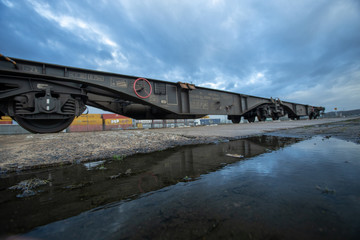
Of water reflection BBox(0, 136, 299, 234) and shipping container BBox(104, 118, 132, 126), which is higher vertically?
shipping container BBox(104, 118, 132, 126)

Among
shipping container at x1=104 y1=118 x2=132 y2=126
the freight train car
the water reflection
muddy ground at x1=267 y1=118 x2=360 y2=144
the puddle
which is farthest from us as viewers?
shipping container at x1=104 y1=118 x2=132 y2=126

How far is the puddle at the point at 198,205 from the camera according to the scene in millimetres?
710

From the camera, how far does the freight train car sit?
4825 millimetres

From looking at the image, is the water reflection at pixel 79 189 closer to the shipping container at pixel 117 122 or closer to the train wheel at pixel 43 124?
the train wheel at pixel 43 124

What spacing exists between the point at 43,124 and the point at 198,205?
6.77m

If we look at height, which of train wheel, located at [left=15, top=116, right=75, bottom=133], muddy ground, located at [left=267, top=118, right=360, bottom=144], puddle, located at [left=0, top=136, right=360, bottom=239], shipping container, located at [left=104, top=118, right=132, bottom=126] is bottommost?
puddle, located at [left=0, top=136, right=360, bottom=239]

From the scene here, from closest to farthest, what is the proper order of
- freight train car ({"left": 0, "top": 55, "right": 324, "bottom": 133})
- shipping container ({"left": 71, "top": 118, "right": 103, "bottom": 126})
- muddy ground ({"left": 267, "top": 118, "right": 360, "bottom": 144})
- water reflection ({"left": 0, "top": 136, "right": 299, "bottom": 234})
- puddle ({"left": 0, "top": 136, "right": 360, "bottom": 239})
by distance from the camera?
puddle ({"left": 0, "top": 136, "right": 360, "bottom": 239}) < water reflection ({"left": 0, "top": 136, "right": 299, "bottom": 234}) < muddy ground ({"left": 267, "top": 118, "right": 360, "bottom": 144}) < freight train car ({"left": 0, "top": 55, "right": 324, "bottom": 133}) < shipping container ({"left": 71, "top": 118, "right": 103, "bottom": 126})

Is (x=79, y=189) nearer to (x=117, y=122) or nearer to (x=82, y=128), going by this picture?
(x=82, y=128)

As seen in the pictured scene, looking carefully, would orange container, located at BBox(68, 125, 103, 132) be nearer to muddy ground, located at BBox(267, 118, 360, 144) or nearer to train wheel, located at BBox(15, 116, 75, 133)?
train wheel, located at BBox(15, 116, 75, 133)

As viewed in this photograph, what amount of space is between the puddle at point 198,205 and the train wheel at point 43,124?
185 inches

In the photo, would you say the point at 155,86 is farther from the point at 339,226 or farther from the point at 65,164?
the point at 339,226

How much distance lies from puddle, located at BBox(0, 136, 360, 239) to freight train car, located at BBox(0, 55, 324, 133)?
15.5ft

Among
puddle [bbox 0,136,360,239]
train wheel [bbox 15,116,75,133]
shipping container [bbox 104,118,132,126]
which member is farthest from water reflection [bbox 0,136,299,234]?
shipping container [bbox 104,118,132,126]

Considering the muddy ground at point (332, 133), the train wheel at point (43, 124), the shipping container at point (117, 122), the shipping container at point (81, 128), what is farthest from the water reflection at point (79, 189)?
the shipping container at point (117, 122)
